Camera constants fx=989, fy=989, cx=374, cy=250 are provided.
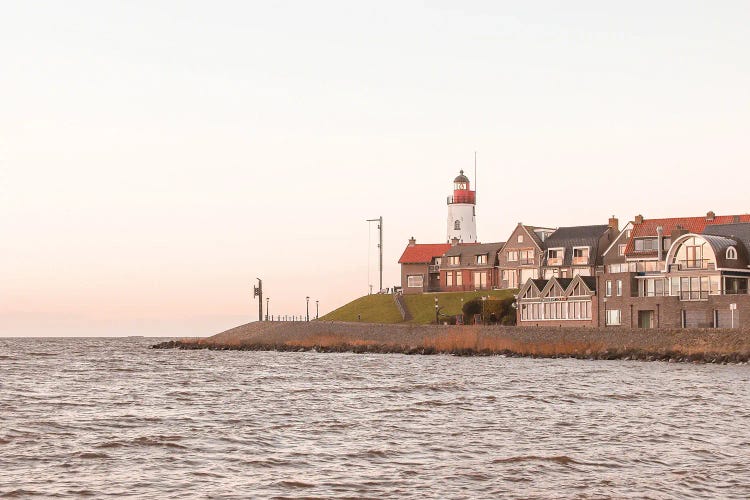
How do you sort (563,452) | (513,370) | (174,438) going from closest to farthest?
(563,452) → (174,438) → (513,370)

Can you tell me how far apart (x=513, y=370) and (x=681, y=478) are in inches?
1553

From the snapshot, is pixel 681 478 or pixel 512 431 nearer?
pixel 681 478

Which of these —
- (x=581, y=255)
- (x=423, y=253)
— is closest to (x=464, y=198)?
(x=423, y=253)

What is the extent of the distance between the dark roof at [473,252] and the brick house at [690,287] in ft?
107

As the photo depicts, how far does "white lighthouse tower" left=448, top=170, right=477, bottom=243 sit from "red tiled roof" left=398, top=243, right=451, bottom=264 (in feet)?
17.5

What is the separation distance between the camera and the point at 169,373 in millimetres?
64750

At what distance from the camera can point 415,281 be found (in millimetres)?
132375

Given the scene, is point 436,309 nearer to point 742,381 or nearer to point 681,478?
point 742,381

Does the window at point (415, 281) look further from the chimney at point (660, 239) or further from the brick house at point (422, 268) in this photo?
the chimney at point (660, 239)

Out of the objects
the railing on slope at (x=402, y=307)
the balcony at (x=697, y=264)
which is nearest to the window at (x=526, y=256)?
the railing on slope at (x=402, y=307)

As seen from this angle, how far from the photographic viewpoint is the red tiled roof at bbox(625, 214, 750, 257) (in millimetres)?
100812

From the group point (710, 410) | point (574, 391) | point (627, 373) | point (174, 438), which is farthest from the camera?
point (627, 373)

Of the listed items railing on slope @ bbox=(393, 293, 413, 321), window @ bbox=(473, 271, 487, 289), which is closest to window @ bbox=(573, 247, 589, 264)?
window @ bbox=(473, 271, 487, 289)

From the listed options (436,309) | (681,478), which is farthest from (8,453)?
(436,309)
